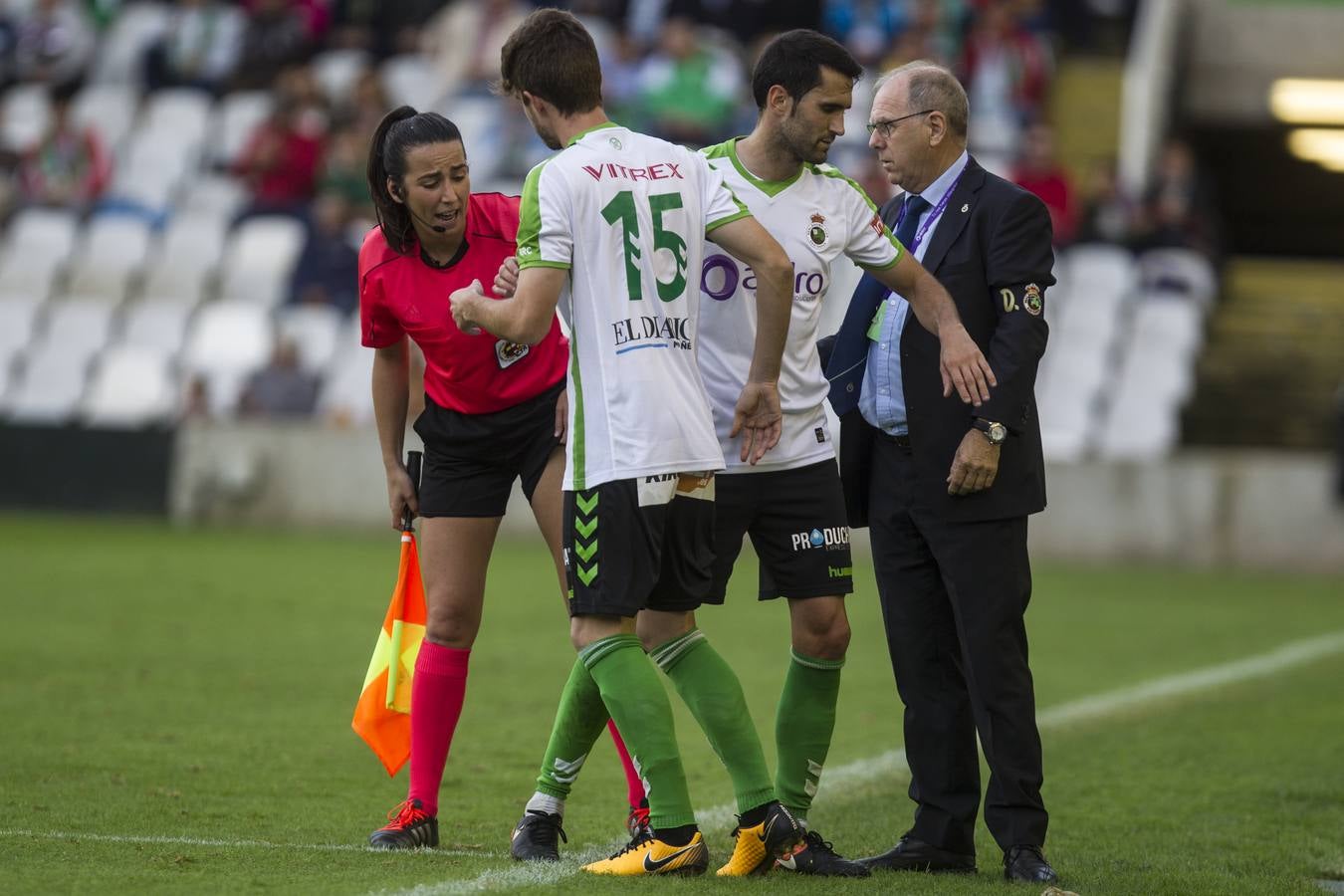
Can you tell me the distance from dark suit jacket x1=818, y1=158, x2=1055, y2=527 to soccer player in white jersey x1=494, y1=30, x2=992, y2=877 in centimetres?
12

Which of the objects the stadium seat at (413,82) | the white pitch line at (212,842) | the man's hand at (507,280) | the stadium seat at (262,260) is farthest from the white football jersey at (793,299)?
the stadium seat at (413,82)

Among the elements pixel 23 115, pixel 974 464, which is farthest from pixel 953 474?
pixel 23 115

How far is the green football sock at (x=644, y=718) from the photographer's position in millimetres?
4531

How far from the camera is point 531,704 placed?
25.7 ft

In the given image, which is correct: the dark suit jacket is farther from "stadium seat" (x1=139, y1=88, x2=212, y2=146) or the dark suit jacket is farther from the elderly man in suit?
"stadium seat" (x1=139, y1=88, x2=212, y2=146)

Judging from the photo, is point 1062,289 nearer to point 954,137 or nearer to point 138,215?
point 138,215

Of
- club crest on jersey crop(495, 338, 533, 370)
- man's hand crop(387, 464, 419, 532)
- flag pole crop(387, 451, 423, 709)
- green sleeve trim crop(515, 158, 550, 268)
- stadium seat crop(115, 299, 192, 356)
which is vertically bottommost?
flag pole crop(387, 451, 423, 709)

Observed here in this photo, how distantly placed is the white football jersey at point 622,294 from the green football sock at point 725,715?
52cm

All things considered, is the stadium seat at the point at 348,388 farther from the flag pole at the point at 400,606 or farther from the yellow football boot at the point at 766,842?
the yellow football boot at the point at 766,842

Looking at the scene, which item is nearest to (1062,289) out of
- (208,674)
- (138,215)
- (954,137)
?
(138,215)

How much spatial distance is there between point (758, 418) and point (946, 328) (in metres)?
0.53

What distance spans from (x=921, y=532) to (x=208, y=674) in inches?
176

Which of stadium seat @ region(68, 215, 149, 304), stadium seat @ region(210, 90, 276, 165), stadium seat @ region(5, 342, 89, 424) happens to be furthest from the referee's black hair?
A: stadium seat @ region(210, 90, 276, 165)

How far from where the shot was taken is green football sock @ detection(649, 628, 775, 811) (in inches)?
183
